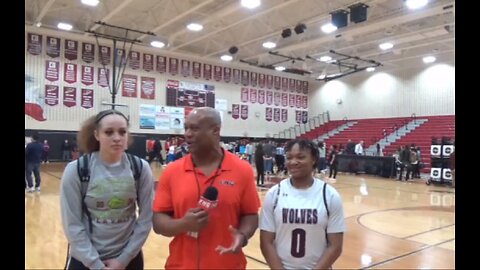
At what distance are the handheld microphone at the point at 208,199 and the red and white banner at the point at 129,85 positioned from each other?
61.0ft

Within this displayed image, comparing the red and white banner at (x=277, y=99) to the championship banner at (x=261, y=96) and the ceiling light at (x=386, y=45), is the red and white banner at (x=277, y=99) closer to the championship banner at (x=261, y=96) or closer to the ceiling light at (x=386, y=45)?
the championship banner at (x=261, y=96)

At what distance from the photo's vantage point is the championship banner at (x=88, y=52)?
1833cm

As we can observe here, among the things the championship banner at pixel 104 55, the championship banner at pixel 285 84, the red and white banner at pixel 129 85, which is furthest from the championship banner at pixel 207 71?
the championship banner at pixel 285 84

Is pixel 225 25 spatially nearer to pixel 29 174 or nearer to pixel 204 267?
pixel 29 174

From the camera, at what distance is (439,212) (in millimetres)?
7961

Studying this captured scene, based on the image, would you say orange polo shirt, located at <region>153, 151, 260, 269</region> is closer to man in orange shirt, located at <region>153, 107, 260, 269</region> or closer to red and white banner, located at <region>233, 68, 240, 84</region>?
man in orange shirt, located at <region>153, 107, 260, 269</region>

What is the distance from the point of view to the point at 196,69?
21.8 metres

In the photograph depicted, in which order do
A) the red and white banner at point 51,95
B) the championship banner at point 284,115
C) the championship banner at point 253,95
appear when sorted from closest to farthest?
the red and white banner at point 51,95 < the championship banner at point 253,95 < the championship banner at point 284,115

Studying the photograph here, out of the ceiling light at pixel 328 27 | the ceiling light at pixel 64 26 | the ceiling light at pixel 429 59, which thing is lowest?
the ceiling light at pixel 429 59

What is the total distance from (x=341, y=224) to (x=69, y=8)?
635 inches

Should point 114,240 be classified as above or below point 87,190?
below

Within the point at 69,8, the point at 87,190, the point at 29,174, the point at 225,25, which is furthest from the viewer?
the point at 225,25

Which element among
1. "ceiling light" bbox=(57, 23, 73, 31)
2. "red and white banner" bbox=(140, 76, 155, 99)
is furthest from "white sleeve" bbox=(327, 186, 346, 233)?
"red and white banner" bbox=(140, 76, 155, 99)
